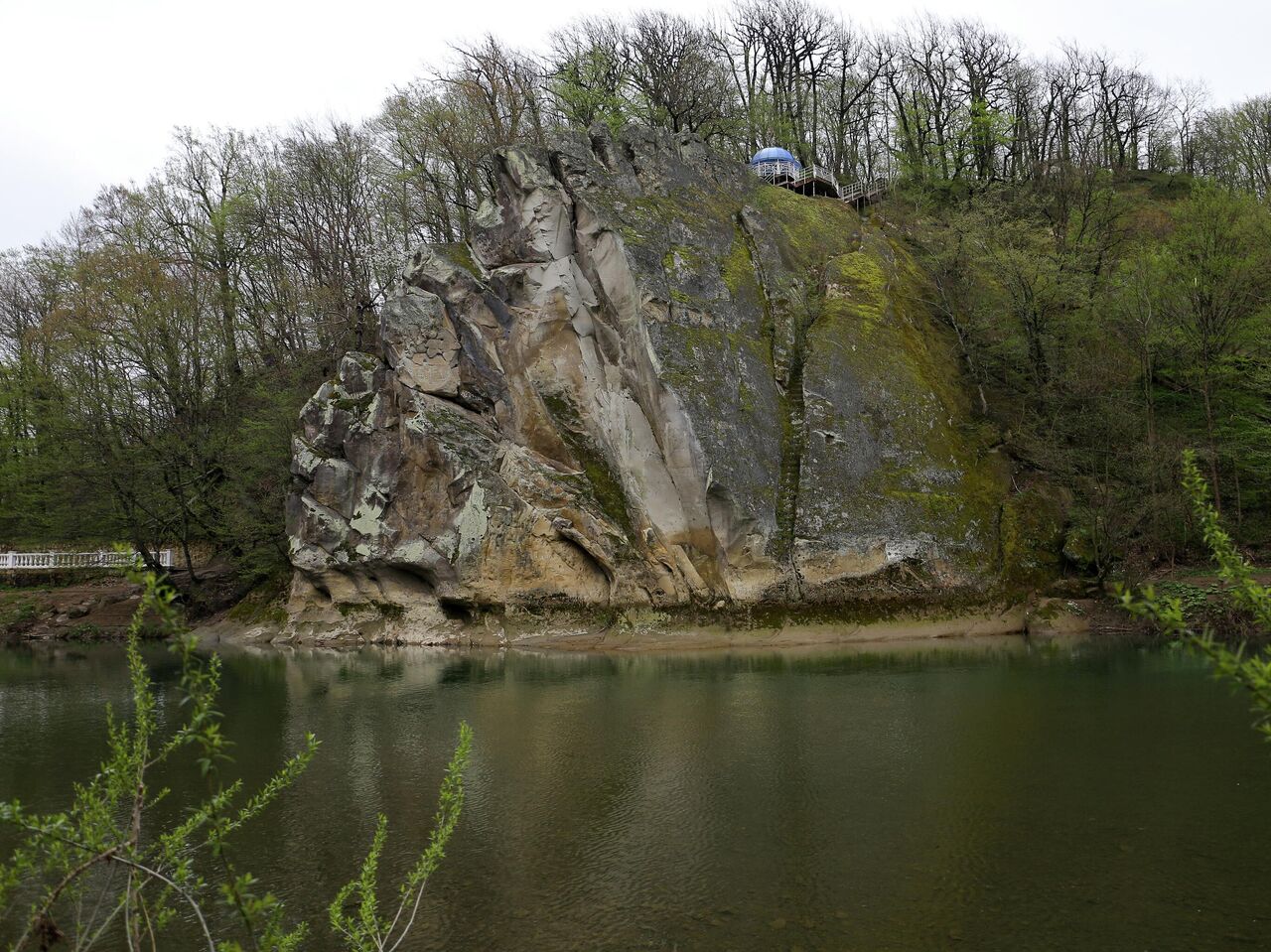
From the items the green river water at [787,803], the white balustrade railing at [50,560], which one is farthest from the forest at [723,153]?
the green river water at [787,803]

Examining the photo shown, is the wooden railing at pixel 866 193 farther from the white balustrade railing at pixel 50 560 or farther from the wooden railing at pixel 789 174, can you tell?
the white balustrade railing at pixel 50 560

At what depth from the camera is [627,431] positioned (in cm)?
2670

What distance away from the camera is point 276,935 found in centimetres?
359

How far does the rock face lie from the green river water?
7825mm

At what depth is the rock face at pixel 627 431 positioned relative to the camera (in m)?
25.5

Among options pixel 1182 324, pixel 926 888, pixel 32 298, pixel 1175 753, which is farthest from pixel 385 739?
pixel 32 298

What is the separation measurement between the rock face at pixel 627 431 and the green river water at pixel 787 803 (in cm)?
782

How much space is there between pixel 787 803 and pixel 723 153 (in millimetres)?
30496

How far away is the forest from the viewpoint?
89.3 feet

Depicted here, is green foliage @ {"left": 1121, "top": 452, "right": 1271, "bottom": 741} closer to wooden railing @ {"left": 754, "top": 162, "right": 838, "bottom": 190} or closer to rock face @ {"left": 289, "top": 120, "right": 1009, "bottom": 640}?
rock face @ {"left": 289, "top": 120, "right": 1009, "bottom": 640}

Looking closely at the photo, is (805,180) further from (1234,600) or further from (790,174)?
(1234,600)

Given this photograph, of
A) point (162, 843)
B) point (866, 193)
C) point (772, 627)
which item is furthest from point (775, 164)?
point (162, 843)

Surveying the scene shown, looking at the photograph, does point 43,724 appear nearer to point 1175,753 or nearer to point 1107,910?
point 1107,910

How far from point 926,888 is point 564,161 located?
2609 centimetres
